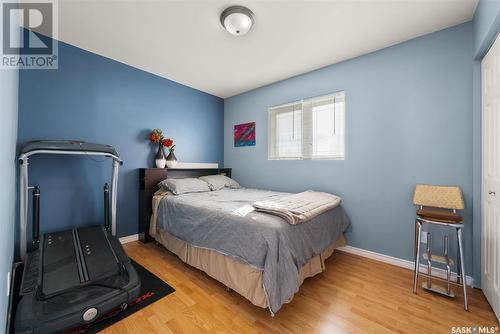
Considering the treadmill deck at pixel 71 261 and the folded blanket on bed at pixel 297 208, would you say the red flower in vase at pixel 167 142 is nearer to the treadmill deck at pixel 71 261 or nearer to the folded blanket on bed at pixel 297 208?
the treadmill deck at pixel 71 261

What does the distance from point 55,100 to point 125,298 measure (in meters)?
2.31

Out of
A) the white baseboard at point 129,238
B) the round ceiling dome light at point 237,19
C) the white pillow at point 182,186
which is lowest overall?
the white baseboard at point 129,238

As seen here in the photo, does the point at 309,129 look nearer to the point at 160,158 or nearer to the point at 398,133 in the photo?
the point at 398,133

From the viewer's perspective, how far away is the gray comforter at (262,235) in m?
1.40

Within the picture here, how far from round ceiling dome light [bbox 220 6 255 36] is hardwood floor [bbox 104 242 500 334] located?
2.48 meters

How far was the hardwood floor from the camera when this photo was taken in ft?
4.48

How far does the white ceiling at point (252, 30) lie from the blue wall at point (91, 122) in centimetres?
31

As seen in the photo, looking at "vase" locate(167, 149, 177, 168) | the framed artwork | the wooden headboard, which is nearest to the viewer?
the wooden headboard

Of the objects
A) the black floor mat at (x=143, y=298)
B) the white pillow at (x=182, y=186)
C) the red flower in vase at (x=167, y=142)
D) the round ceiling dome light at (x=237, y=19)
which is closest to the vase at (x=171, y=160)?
the red flower in vase at (x=167, y=142)

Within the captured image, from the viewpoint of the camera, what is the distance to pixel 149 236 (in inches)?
111

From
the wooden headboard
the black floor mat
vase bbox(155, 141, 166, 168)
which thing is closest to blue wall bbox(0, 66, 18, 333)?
the black floor mat

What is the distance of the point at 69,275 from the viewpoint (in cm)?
157

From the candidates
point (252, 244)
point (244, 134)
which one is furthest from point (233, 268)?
point (244, 134)

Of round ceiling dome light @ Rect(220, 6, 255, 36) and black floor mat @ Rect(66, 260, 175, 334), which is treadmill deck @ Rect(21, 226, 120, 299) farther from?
round ceiling dome light @ Rect(220, 6, 255, 36)
